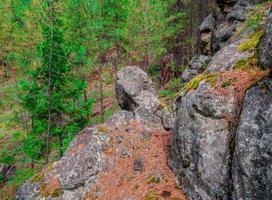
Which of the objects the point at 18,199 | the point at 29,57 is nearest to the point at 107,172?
the point at 18,199

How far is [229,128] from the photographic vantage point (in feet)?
23.7

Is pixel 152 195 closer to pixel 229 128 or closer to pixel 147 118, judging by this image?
pixel 229 128

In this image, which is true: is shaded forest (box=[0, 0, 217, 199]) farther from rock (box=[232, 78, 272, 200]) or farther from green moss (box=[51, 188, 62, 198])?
rock (box=[232, 78, 272, 200])

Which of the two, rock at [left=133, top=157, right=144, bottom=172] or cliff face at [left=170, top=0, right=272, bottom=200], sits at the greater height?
cliff face at [left=170, top=0, right=272, bottom=200]

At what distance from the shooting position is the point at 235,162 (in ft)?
21.7

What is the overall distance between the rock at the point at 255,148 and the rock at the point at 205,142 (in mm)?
437

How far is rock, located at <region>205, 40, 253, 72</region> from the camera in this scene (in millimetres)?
8438

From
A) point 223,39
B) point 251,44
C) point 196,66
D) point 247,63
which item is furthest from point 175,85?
point 247,63

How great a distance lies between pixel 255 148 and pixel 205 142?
4.75 ft

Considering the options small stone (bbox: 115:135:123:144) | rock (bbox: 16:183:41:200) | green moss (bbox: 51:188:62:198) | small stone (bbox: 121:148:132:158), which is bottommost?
rock (bbox: 16:183:41:200)

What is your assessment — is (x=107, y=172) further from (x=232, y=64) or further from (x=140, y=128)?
(x=232, y=64)

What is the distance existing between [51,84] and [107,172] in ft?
26.4

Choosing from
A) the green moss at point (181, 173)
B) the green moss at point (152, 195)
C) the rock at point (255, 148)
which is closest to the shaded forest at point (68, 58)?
the green moss at point (152, 195)

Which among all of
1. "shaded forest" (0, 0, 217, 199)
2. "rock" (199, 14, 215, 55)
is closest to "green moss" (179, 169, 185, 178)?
"shaded forest" (0, 0, 217, 199)
